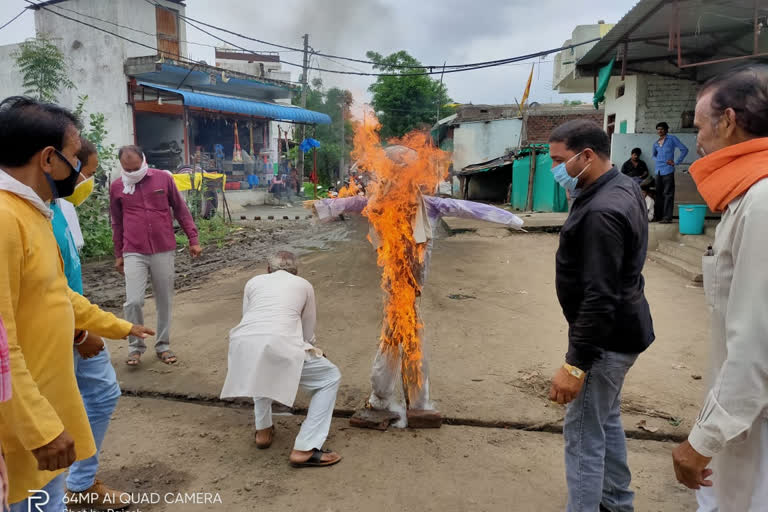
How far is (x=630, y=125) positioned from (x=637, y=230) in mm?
11959

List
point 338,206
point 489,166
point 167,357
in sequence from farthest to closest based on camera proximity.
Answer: point 489,166 → point 167,357 → point 338,206

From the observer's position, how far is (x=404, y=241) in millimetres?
3902

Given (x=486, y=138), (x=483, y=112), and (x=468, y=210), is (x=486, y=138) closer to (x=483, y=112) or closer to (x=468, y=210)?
(x=483, y=112)

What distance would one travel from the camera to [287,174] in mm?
26625

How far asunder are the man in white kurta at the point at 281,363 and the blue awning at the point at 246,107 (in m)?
16.4

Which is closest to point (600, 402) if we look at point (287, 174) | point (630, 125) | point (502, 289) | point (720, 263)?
point (720, 263)

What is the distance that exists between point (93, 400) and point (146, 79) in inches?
793

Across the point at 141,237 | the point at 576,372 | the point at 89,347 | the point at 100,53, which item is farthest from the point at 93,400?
the point at 100,53

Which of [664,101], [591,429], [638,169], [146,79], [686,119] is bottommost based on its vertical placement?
[591,429]

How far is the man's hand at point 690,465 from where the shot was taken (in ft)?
5.42

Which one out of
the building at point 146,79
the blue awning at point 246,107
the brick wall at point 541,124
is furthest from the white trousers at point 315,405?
the brick wall at point 541,124

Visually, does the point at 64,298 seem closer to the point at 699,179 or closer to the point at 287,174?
the point at 699,179

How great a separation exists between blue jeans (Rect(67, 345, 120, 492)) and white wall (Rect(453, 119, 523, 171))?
23.7m

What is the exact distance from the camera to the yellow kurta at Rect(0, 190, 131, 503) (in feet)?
5.67
